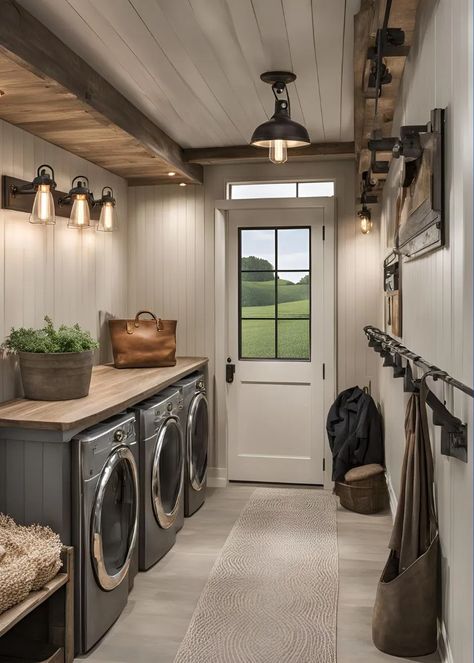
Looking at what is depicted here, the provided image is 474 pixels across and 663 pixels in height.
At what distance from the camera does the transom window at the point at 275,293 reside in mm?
4902

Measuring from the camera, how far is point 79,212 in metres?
3.49

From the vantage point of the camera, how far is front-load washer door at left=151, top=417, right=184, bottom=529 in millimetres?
3459

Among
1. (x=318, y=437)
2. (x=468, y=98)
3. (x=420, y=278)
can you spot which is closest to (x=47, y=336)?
(x=420, y=278)

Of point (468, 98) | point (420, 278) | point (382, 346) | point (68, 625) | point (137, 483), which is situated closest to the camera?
point (468, 98)

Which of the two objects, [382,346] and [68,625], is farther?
[382,346]

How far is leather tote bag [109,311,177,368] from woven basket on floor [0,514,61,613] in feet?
6.10

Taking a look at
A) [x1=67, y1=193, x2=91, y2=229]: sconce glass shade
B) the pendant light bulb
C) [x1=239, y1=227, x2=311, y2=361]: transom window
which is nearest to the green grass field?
[x1=239, y1=227, x2=311, y2=361]: transom window

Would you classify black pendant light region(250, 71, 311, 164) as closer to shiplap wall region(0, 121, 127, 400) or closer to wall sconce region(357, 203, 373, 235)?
shiplap wall region(0, 121, 127, 400)

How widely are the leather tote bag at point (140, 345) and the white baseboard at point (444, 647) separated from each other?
254cm

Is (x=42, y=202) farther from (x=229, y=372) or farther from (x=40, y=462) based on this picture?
(x=229, y=372)

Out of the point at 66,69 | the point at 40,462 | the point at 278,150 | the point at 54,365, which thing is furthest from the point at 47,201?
the point at 40,462

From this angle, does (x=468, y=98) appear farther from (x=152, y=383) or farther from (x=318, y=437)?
(x=318, y=437)

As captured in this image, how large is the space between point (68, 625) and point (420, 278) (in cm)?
192

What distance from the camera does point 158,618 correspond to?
289 cm
